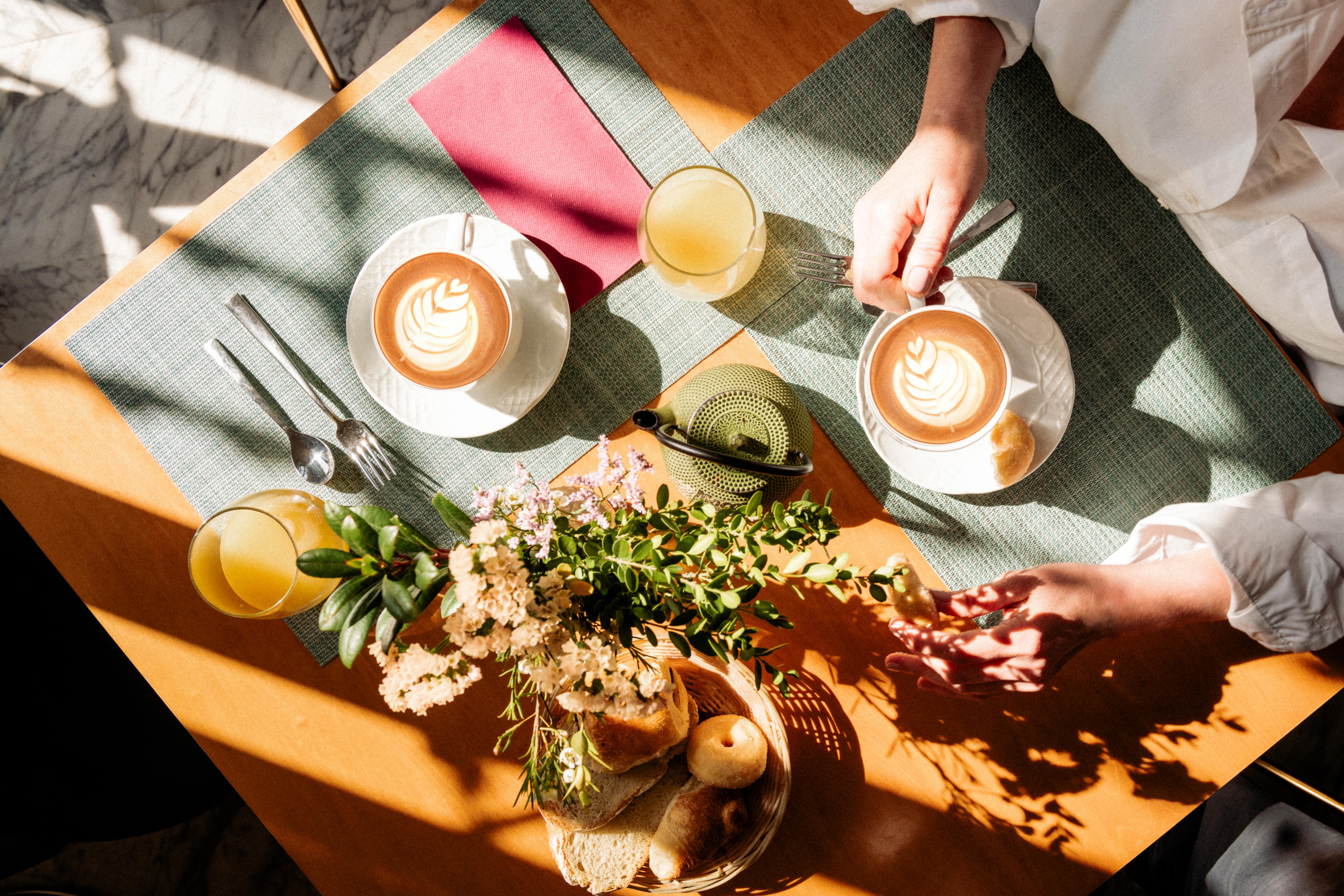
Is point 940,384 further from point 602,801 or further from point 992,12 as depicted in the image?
point 602,801

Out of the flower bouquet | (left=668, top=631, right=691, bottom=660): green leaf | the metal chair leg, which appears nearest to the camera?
the flower bouquet

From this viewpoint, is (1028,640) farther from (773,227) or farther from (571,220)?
(571,220)

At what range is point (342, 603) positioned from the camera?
746 millimetres

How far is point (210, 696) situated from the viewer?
1185 mm

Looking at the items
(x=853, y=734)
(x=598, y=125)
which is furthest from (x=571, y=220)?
(x=853, y=734)

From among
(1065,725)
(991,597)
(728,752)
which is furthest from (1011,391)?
(728,752)

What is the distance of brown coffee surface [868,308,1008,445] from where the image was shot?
101 centimetres

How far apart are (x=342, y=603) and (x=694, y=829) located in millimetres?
575

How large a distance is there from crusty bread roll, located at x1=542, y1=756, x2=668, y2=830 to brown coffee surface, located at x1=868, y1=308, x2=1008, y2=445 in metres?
0.60

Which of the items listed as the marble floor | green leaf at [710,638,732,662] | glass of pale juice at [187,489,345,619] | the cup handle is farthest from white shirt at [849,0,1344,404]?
the marble floor

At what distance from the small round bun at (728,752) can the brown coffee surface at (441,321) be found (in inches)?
23.3

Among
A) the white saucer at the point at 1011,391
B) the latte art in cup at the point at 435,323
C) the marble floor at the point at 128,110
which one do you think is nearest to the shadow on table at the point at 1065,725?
the white saucer at the point at 1011,391

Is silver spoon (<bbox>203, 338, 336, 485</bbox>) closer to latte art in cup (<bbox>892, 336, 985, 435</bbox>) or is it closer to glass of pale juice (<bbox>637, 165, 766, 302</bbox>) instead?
glass of pale juice (<bbox>637, 165, 766, 302</bbox>)

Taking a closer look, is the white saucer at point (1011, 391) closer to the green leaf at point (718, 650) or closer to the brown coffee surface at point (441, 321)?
the green leaf at point (718, 650)
